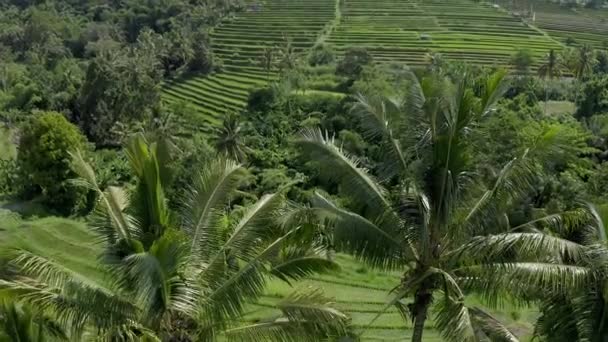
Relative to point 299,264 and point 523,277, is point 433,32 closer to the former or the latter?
point 523,277

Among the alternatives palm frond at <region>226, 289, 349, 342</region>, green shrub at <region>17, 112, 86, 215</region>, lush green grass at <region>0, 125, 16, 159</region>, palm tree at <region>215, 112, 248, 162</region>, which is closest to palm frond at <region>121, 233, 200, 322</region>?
palm frond at <region>226, 289, 349, 342</region>

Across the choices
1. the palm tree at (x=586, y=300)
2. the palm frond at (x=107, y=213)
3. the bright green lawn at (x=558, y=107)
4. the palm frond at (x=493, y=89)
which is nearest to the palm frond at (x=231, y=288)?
the palm frond at (x=107, y=213)

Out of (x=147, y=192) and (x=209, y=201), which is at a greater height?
(x=147, y=192)

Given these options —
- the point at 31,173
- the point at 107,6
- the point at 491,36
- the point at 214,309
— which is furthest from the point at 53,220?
the point at 107,6

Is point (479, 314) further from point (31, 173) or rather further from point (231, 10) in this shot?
point (231, 10)

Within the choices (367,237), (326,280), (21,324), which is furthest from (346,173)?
(326,280)

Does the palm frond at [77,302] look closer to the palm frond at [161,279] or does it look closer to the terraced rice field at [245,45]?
the palm frond at [161,279]

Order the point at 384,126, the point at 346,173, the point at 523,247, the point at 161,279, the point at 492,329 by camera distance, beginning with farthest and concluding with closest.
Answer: the point at 384,126, the point at 346,173, the point at 492,329, the point at 523,247, the point at 161,279
